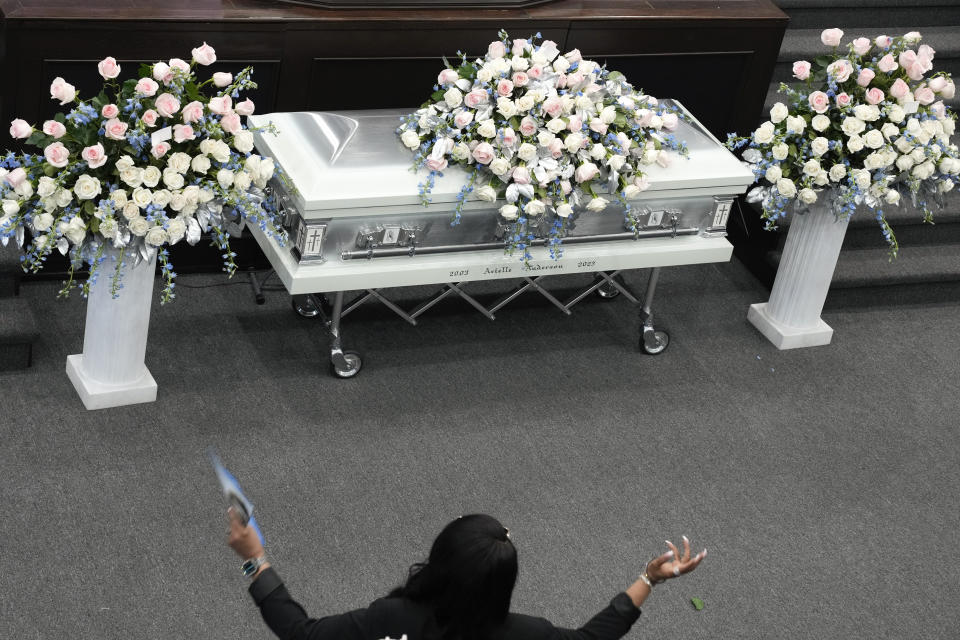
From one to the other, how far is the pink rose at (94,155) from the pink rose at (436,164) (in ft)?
3.64

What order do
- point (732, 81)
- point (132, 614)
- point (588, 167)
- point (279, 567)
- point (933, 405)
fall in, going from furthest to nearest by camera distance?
point (732, 81) < point (933, 405) < point (588, 167) < point (279, 567) < point (132, 614)

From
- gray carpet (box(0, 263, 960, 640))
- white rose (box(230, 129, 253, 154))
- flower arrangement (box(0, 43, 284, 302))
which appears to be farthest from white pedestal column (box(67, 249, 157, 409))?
white rose (box(230, 129, 253, 154))

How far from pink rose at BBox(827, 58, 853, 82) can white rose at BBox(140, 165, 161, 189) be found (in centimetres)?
256

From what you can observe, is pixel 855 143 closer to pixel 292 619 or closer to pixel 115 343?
pixel 115 343

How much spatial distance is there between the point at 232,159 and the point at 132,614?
1441 millimetres

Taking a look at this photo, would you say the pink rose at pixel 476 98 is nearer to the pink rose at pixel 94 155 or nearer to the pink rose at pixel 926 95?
the pink rose at pixel 94 155

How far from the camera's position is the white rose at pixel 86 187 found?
4.17m

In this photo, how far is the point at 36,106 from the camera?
4879 millimetres

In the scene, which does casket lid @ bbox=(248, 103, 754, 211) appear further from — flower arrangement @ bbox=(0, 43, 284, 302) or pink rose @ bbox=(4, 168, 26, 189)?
pink rose @ bbox=(4, 168, 26, 189)

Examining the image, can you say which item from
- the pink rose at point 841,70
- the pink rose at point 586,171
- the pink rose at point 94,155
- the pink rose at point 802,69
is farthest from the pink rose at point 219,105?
the pink rose at point 841,70

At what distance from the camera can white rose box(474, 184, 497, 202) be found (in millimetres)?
4688

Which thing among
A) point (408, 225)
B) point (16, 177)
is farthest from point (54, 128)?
point (408, 225)

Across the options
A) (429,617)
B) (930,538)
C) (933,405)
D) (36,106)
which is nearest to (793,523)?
(930,538)

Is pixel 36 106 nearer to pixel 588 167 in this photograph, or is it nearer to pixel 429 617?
pixel 588 167
